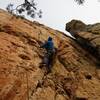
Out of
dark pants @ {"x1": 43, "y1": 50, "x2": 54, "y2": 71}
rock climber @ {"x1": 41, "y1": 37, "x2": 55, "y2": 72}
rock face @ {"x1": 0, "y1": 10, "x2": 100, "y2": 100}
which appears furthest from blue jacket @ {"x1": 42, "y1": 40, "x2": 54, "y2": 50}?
rock face @ {"x1": 0, "y1": 10, "x2": 100, "y2": 100}

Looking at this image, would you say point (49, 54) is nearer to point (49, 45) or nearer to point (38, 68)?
point (49, 45)

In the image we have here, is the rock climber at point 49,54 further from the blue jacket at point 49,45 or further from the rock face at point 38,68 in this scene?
the rock face at point 38,68

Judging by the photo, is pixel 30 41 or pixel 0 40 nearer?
pixel 0 40

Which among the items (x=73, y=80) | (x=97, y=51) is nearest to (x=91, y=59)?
(x=97, y=51)

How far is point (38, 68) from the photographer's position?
53.6 feet

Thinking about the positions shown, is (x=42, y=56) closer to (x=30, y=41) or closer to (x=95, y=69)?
(x=30, y=41)

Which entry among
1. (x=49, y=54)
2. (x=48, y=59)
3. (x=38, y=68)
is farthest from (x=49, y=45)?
(x=38, y=68)

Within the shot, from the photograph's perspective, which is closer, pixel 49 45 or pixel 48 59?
pixel 48 59

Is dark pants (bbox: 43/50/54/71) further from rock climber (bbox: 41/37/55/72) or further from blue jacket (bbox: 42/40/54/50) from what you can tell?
blue jacket (bbox: 42/40/54/50)

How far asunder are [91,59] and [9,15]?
23.0 ft

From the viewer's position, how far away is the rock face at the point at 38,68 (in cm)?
1423

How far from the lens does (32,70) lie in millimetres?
15688

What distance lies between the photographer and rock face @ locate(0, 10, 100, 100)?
14234 mm

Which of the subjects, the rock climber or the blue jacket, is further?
the blue jacket
